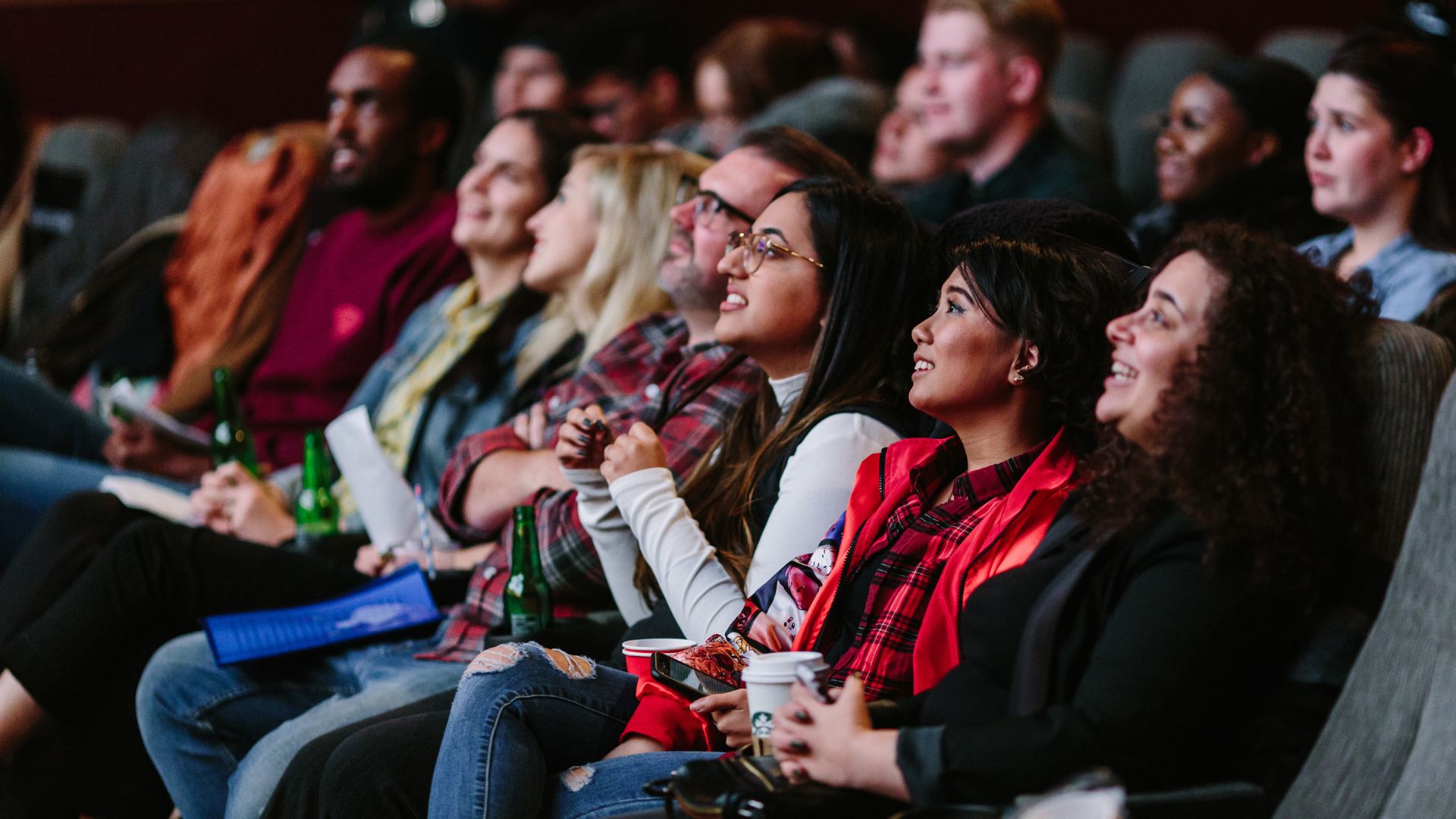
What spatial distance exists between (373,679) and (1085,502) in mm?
1204

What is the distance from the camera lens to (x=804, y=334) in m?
2.06

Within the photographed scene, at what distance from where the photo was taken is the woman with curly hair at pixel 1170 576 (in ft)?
4.33

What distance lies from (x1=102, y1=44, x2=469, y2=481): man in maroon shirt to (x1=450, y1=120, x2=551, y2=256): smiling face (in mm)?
343

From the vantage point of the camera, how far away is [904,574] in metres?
1.67

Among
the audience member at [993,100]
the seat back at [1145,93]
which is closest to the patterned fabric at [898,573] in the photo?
the audience member at [993,100]

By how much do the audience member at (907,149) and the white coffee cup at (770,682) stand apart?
7.62 ft

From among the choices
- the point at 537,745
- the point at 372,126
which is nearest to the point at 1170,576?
the point at 537,745

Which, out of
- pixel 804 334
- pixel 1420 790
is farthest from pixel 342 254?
pixel 1420 790

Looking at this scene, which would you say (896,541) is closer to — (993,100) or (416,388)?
(416,388)

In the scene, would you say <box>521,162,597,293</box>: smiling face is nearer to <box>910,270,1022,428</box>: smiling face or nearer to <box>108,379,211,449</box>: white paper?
<box>108,379,211,449</box>: white paper

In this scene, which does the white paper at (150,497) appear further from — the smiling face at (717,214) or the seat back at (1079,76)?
the seat back at (1079,76)

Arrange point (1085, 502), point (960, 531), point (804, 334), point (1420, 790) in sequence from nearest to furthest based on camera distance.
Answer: point (1420, 790)
point (1085, 502)
point (960, 531)
point (804, 334)

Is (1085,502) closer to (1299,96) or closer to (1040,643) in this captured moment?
(1040,643)

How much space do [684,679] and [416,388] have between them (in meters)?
1.43
